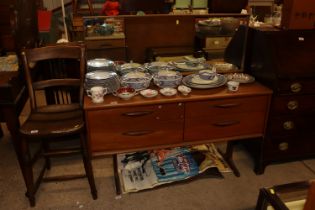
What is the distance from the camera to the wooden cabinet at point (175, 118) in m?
1.51

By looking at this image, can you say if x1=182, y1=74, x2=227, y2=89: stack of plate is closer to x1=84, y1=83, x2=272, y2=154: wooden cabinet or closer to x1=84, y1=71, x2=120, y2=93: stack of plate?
x1=84, y1=83, x2=272, y2=154: wooden cabinet

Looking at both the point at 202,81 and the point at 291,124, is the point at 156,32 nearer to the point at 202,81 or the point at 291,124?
the point at 202,81

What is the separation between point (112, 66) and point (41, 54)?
444 millimetres

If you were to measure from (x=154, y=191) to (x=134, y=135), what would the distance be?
1.53ft

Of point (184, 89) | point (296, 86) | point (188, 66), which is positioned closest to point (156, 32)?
point (188, 66)

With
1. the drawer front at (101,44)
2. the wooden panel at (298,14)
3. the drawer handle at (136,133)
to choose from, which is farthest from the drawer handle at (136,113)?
the wooden panel at (298,14)

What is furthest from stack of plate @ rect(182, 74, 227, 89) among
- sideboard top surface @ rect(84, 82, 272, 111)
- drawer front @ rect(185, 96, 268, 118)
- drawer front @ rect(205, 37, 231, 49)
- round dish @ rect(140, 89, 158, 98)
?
drawer front @ rect(205, 37, 231, 49)

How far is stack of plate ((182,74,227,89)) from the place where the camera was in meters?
1.69

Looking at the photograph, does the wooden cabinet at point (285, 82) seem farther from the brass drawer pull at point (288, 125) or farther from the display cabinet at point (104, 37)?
the display cabinet at point (104, 37)

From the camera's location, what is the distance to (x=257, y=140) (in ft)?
6.41

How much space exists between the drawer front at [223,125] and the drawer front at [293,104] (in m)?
0.11

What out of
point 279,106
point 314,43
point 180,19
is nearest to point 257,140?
point 279,106

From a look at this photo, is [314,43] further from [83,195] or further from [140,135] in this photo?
[83,195]

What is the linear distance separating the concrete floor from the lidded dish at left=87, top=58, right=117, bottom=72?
0.73m
